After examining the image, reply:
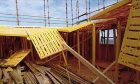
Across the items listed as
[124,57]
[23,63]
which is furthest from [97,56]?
[124,57]

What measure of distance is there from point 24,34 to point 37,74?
9.60 ft

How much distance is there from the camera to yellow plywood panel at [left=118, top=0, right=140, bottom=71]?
6391 mm

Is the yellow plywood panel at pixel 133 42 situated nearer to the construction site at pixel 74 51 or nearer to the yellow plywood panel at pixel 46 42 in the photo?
the construction site at pixel 74 51

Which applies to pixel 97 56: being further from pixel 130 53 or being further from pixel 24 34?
pixel 130 53

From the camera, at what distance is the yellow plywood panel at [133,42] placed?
639 centimetres

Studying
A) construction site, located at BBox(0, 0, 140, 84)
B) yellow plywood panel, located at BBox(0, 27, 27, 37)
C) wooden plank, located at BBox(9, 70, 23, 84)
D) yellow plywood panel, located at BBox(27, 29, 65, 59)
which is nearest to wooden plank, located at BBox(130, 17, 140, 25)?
construction site, located at BBox(0, 0, 140, 84)

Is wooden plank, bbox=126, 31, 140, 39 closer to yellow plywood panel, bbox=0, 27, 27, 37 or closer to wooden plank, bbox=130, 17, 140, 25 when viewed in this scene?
wooden plank, bbox=130, 17, 140, 25

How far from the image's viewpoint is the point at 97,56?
19625mm

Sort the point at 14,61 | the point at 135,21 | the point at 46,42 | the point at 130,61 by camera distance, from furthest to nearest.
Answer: the point at 14,61 → the point at 46,42 → the point at 130,61 → the point at 135,21

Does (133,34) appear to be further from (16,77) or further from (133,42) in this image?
(16,77)

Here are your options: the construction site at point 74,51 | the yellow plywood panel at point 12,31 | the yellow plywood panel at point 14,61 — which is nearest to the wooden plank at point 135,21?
the construction site at point 74,51

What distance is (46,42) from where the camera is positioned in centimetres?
1259

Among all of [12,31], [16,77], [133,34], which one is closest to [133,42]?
[133,34]

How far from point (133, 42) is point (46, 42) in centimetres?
670
